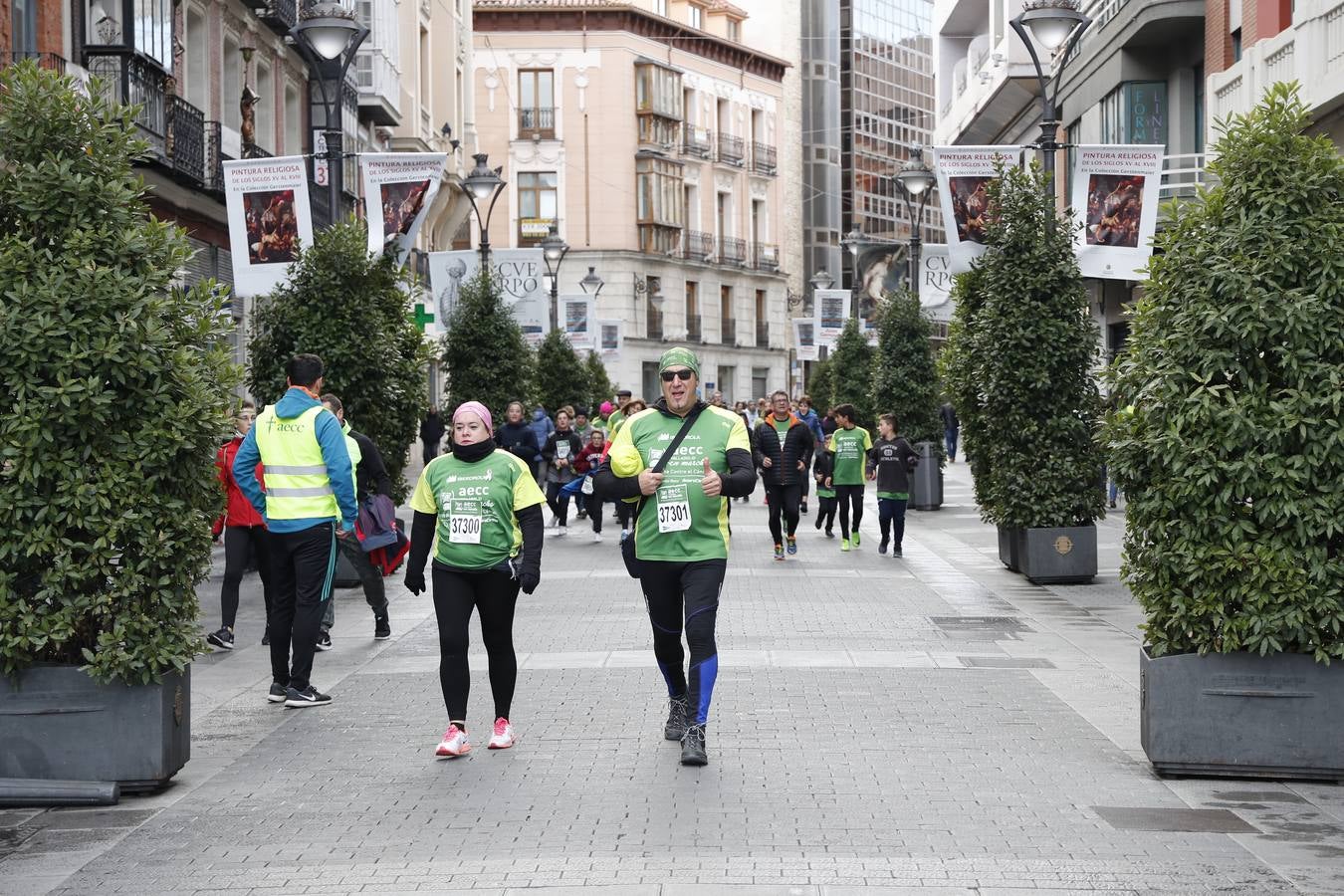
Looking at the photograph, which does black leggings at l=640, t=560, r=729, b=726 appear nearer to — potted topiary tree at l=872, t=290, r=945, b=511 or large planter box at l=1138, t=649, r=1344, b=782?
large planter box at l=1138, t=649, r=1344, b=782

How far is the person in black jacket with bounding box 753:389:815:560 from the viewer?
1988 centimetres

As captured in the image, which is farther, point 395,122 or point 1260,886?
point 395,122

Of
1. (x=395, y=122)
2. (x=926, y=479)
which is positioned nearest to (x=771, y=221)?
(x=395, y=122)

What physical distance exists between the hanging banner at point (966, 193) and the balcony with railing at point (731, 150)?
60.2m

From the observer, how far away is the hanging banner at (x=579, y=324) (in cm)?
4672

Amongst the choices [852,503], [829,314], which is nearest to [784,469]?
[852,503]

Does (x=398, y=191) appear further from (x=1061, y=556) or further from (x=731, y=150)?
(x=731, y=150)

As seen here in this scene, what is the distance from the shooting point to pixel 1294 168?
8.35 m

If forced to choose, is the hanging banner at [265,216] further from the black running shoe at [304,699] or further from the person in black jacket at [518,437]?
the black running shoe at [304,699]

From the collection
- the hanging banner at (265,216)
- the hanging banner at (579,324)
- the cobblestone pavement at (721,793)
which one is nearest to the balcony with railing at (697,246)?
the hanging banner at (579,324)

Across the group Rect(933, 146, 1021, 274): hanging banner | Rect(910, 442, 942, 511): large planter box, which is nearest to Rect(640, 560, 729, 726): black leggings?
Rect(933, 146, 1021, 274): hanging banner

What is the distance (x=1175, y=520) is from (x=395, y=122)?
36310mm

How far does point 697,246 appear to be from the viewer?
253ft

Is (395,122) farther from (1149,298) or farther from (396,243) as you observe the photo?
(1149,298)
